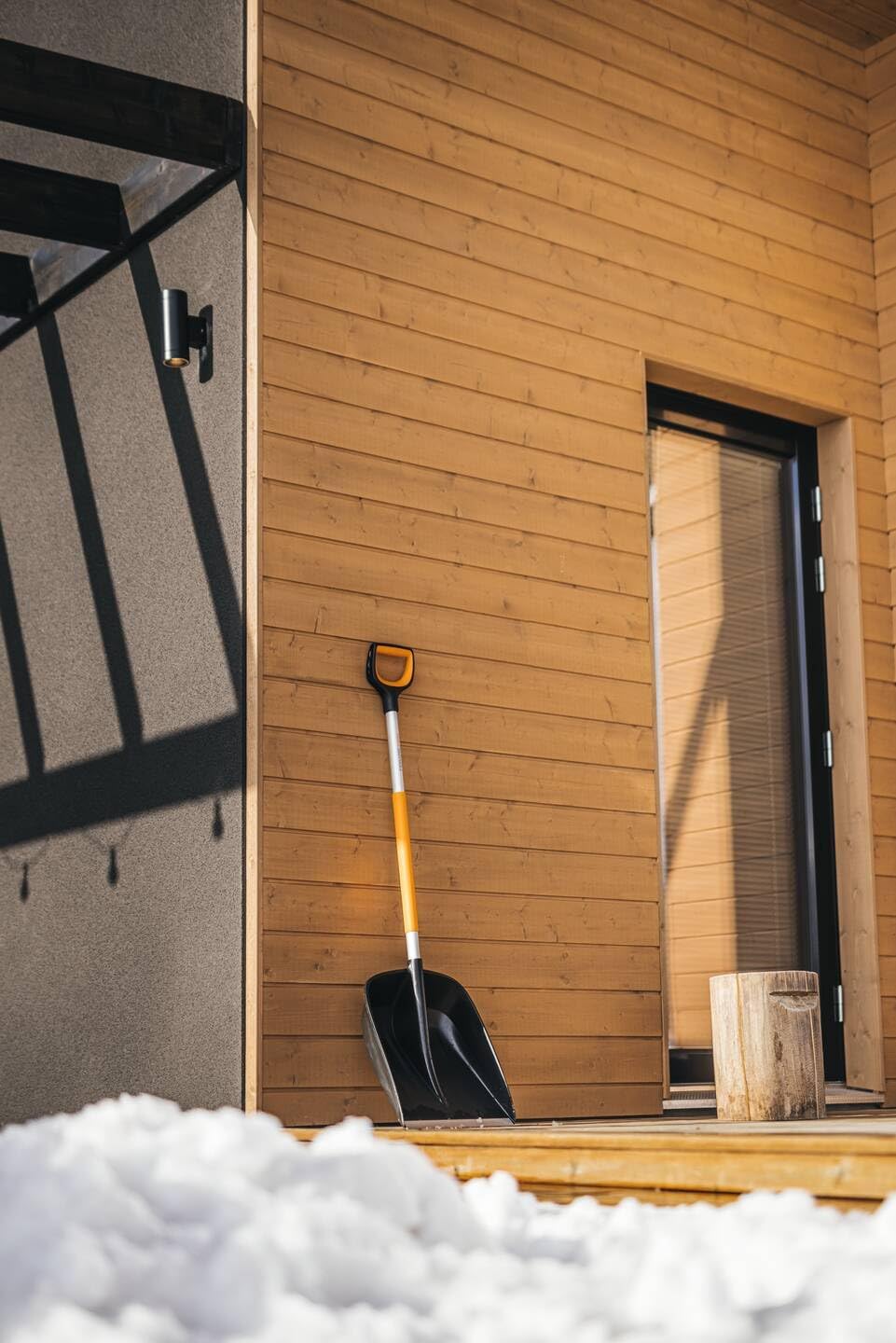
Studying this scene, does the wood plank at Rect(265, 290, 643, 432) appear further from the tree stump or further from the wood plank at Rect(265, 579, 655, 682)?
the tree stump

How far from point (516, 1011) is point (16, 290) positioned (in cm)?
260

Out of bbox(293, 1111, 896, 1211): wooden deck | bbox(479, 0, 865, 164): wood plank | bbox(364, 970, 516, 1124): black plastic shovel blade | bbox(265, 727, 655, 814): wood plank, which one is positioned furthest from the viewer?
bbox(479, 0, 865, 164): wood plank

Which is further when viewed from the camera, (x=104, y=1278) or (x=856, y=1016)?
(x=856, y=1016)

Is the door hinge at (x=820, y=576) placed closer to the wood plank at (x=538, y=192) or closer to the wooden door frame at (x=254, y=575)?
the wood plank at (x=538, y=192)

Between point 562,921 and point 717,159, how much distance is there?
96.4 inches

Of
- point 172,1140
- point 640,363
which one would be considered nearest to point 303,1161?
point 172,1140

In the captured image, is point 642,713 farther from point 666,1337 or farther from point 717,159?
point 666,1337

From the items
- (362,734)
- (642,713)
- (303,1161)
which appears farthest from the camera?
(642,713)

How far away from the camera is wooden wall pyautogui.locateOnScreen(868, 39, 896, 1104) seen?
4.76m

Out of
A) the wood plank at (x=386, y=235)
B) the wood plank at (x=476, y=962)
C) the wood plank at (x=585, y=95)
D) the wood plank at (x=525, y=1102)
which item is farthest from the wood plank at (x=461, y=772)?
the wood plank at (x=585, y=95)

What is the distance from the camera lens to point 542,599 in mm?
4203

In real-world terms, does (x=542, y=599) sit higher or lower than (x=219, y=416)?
lower

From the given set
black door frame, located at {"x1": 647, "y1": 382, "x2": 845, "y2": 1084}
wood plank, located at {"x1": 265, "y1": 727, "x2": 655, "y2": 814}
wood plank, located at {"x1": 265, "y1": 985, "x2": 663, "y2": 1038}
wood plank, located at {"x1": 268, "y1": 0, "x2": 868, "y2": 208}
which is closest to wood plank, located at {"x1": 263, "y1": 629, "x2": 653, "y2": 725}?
wood plank, located at {"x1": 265, "y1": 727, "x2": 655, "y2": 814}

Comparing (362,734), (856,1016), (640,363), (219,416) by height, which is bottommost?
(856,1016)
